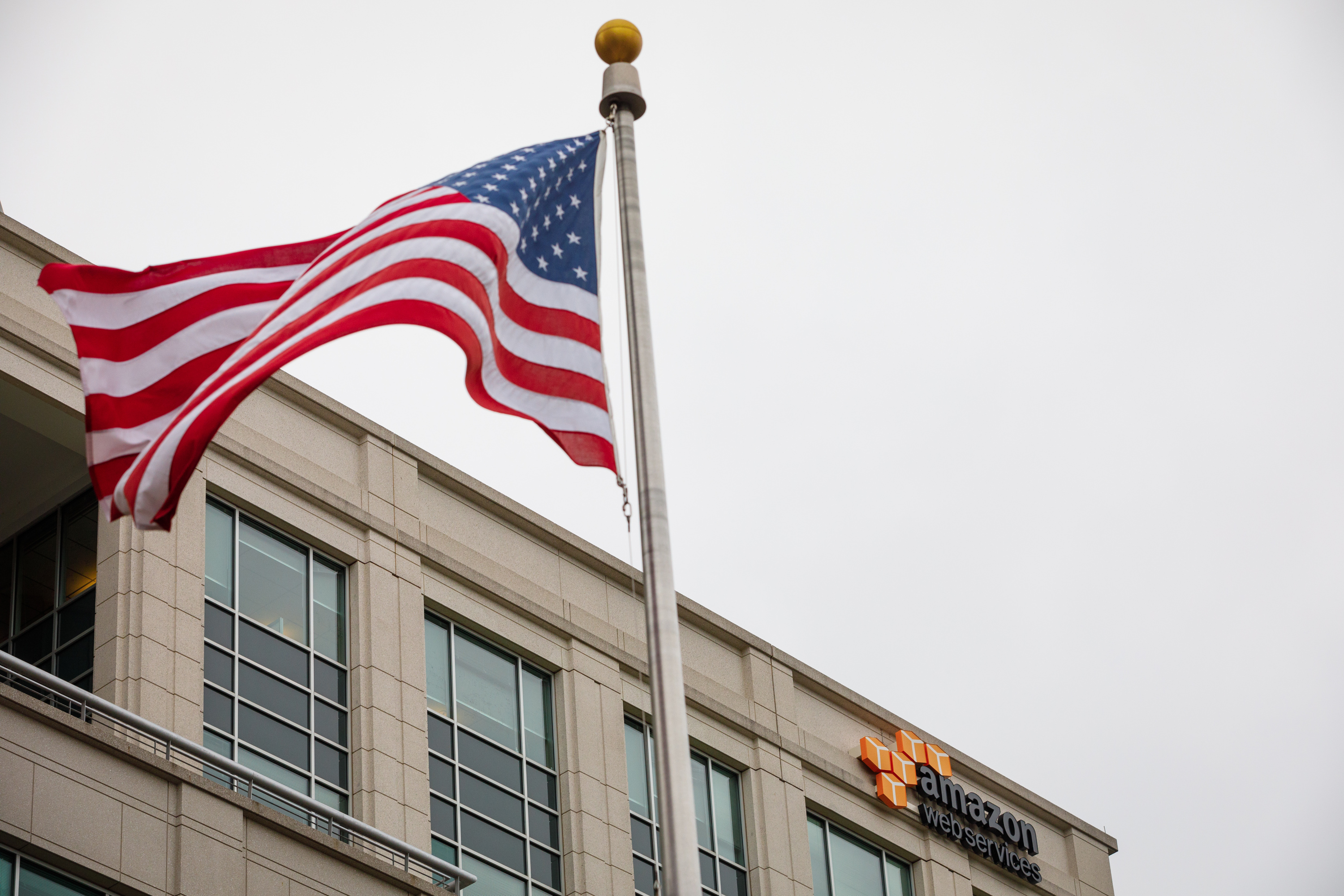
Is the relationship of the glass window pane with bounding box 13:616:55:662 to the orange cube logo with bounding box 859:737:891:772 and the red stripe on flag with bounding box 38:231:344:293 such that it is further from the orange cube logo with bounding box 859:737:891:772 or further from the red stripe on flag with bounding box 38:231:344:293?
the orange cube logo with bounding box 859:737:891:772

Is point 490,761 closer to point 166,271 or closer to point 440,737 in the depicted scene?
point 440,737

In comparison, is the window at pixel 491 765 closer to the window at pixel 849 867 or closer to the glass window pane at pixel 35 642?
the glass window pane at pixel 35 642

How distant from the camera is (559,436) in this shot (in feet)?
52.5

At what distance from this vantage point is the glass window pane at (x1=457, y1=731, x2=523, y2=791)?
94.8ft

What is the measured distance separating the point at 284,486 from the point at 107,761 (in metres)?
7.51

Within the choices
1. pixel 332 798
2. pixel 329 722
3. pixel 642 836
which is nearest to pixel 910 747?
pixel 642 836

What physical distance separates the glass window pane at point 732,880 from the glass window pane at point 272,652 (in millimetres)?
8431

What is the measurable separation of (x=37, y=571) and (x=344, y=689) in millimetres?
4650

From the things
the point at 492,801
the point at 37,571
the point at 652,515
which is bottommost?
the point at 652,515

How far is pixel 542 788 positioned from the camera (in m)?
29.8

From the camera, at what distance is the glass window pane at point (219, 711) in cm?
2548

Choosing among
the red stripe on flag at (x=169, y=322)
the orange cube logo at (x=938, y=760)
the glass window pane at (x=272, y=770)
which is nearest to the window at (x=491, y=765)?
the glass window pane at (x=272, y=770)

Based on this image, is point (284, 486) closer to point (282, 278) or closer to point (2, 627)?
point (2, 627)

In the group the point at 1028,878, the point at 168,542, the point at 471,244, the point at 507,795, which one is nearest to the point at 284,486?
the point at 168,542
